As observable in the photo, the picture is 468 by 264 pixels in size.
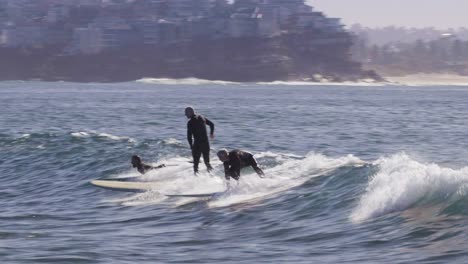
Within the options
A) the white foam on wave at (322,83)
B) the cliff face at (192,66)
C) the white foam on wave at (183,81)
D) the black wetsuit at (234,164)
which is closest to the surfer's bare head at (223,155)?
the black wetsuit at (234,164)

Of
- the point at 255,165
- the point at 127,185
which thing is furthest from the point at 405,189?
the point at 127,185

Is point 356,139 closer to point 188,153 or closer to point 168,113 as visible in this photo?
point 188,153

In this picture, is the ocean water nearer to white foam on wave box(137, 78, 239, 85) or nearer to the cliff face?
white foam on wave box(137, 78, 239, 85)

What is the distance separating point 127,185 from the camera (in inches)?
894

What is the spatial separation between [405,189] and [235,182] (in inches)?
170

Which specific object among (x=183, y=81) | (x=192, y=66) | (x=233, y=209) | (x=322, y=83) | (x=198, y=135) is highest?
(x=198, y=135)

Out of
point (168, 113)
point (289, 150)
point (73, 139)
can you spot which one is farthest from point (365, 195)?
point (168, 113)

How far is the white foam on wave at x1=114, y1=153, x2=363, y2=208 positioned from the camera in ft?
66.8

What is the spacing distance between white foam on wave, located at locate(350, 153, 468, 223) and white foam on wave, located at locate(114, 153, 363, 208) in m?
2.81

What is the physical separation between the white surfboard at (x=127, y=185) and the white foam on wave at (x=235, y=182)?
0.22 metres

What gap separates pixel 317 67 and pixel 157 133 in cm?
15529

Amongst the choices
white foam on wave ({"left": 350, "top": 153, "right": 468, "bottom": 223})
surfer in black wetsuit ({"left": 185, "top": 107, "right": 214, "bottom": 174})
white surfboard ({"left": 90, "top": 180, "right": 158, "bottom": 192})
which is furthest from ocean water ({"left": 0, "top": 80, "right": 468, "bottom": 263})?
surfer in black wetsuit ({"left": 185, "top": 107, "right": 214, "bottom": 174})

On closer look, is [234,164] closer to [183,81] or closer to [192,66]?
[183,81]

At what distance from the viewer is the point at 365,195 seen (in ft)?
60.6
